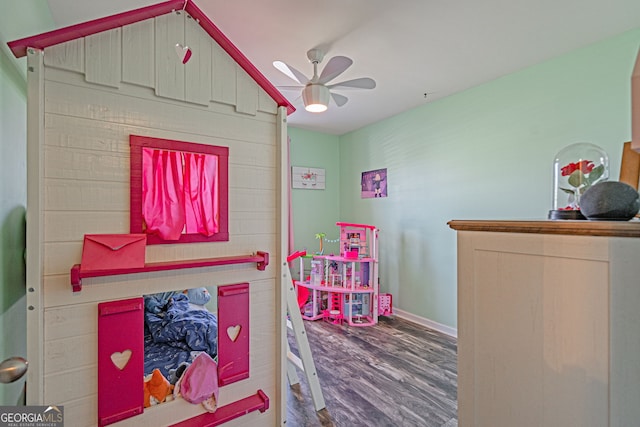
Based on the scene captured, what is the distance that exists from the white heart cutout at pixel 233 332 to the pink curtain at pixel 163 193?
49 cm

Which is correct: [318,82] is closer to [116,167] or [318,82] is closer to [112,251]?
[116,167]

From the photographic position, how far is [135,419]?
1109 mm

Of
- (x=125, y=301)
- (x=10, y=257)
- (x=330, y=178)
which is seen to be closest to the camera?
(x=10, y=257)

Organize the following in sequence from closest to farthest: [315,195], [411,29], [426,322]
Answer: [411,29], [426,322], [315,195]

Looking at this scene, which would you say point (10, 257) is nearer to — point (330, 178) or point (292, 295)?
point (292, 295)

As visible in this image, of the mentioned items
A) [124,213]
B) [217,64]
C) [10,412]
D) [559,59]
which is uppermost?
[559,59]

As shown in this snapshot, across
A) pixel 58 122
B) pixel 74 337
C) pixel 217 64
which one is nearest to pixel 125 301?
pixel 74 337

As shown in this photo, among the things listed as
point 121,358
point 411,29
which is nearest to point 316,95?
point 411,29

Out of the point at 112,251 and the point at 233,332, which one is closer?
the point at 112,251

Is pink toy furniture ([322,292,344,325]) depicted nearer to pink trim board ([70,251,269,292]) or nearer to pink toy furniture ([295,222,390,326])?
pink toy furniture ([295,222,390,326])

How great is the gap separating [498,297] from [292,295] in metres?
1.10

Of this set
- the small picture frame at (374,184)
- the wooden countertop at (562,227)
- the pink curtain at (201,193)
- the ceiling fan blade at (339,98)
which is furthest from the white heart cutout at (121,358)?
the small picture frame at (374,184)

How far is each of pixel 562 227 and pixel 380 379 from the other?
194cm

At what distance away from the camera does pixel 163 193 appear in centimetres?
116
